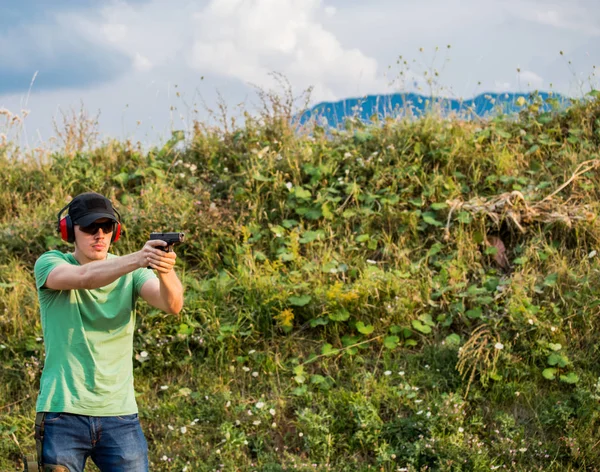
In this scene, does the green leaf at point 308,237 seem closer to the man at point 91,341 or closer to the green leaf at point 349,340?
the green leaf at point 349,340

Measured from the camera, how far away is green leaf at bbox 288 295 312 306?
5648mm

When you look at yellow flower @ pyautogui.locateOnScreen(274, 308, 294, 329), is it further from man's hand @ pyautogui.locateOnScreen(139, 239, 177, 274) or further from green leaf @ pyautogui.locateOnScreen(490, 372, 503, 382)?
man's hand @ pyautogui.locateOnScreen(139, 239, 177, 274)

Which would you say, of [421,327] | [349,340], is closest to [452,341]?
[421,327]

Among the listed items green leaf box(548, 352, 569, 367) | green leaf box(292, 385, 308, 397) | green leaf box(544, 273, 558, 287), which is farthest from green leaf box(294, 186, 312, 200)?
green leaf box(548, 352, 569, 367)

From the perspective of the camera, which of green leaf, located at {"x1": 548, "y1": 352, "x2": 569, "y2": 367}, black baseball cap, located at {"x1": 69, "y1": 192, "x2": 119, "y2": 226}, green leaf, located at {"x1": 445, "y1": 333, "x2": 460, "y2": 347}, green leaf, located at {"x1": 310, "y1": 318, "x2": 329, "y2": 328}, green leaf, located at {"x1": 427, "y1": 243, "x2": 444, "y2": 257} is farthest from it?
green leaf, located at {"x1": 427, "y1": 243, "x2": 444, "y2": 257}

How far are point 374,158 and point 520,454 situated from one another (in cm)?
332

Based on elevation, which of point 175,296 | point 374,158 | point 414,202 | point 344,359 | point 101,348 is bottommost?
point 344,359

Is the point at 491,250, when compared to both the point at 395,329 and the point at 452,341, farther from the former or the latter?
the point at 395,329

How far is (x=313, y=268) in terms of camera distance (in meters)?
5.97

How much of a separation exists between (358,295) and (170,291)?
249cm

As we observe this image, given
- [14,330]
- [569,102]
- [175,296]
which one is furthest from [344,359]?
[569,102]

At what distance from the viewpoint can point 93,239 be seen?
353cm

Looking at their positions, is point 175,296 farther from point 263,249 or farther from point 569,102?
point 569,102

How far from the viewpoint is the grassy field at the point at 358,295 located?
16.1ft
